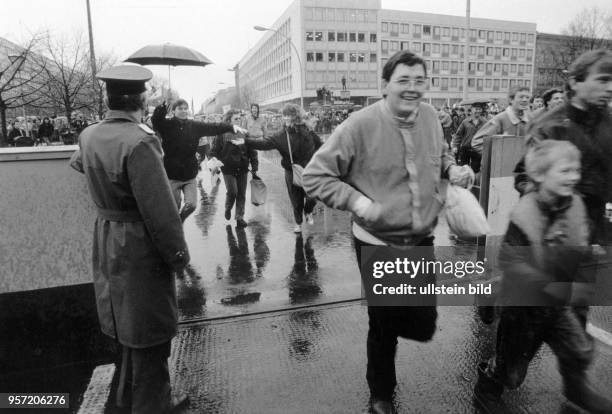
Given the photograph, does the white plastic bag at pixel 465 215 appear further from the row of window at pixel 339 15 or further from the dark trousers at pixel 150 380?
the row of window at pixel 339 15

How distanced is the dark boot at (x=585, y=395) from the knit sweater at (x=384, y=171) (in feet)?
3.48

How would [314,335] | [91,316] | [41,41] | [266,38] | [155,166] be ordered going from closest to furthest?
[155,166]
[91,316]
[314,335]
[41,41]
[266,38]

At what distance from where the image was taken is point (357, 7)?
90.1 metres

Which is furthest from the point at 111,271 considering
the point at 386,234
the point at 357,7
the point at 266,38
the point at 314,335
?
the point at 266,38

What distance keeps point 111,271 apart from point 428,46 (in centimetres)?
9895

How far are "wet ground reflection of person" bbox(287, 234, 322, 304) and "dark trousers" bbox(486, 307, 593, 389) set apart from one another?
208 centimetres

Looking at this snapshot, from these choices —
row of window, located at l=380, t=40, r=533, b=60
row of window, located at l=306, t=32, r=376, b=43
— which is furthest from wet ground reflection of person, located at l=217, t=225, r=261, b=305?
row of window, located at l=380, t=40, r=533, b=60

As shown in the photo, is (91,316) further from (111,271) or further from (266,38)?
(266,38)

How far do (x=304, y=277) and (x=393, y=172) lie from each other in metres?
2.93

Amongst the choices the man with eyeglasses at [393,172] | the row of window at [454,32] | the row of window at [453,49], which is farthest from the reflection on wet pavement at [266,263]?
the row of window at [454,32]

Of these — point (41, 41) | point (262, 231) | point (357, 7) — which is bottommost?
point (262, 231)

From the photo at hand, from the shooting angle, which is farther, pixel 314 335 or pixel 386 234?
pixel 314 335

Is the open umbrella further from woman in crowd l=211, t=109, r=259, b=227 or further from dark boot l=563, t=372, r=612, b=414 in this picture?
dark boot l=563, t=372, r=612, b=414

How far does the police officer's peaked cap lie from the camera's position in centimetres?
240
